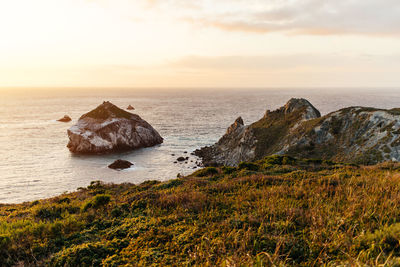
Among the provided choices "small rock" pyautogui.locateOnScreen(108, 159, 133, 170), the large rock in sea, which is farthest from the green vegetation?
"small rock" pyautogui.locateOnScreen(108, 159, 133, 170)

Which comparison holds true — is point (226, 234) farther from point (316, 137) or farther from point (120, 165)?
point (120, 165)

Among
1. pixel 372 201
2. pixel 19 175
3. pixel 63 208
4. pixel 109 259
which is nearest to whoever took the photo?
pixel 109 259

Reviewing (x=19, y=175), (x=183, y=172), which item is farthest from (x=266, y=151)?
(x=19, y=175)

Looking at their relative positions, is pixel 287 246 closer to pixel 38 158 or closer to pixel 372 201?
pixel 372 201

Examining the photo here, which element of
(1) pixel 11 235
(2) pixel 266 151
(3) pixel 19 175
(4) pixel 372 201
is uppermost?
(4) pixel 372 201

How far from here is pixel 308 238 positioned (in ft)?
17.6

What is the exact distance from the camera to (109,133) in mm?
72188

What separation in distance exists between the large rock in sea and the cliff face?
75.6 feet

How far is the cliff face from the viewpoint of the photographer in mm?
35500

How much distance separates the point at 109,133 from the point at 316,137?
2390 inches

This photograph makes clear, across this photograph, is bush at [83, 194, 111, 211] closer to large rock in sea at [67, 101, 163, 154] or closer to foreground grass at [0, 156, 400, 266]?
foreground grass at [0, 156, 400, 266]

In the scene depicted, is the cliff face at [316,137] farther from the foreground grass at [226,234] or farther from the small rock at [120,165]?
A: the foreground grass at [226,234]

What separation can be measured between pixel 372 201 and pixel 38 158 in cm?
7277

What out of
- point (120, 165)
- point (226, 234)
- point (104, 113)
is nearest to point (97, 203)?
point (226, 234)
